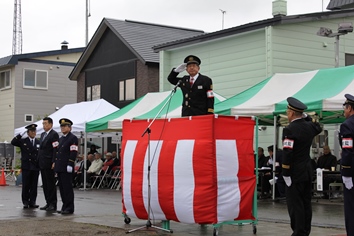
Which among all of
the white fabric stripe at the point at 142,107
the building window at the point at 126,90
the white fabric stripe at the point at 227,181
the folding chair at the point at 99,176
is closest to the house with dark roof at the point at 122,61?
the building window at the point at 126,90

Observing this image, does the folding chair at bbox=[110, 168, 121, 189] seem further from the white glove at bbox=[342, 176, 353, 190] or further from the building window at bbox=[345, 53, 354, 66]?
the white glove at bbox=[342, 176, 353, 190]

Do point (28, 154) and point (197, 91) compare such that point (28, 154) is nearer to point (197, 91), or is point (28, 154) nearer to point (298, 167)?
point (197, 91)

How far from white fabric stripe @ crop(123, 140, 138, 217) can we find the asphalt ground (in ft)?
1.14

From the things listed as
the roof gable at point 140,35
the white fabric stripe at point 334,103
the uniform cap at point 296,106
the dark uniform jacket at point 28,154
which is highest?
the roof gable at point 140,35

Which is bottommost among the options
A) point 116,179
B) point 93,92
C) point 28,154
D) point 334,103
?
point 116,179

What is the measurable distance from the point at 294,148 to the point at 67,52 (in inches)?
1415

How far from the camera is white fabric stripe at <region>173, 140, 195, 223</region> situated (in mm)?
9648

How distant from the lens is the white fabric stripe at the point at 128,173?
10852 millimetres

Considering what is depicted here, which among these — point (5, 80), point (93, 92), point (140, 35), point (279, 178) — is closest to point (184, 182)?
point (279, 178)

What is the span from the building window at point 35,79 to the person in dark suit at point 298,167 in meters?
33.4

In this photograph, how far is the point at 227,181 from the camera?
9.66 meters

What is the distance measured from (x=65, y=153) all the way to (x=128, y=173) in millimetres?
3046

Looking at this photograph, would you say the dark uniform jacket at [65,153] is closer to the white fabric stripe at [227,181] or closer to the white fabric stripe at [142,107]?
the white fabric stripe at [227,181]

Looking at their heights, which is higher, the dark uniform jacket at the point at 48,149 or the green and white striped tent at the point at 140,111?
the green and white striped tent at the point at 140,111
